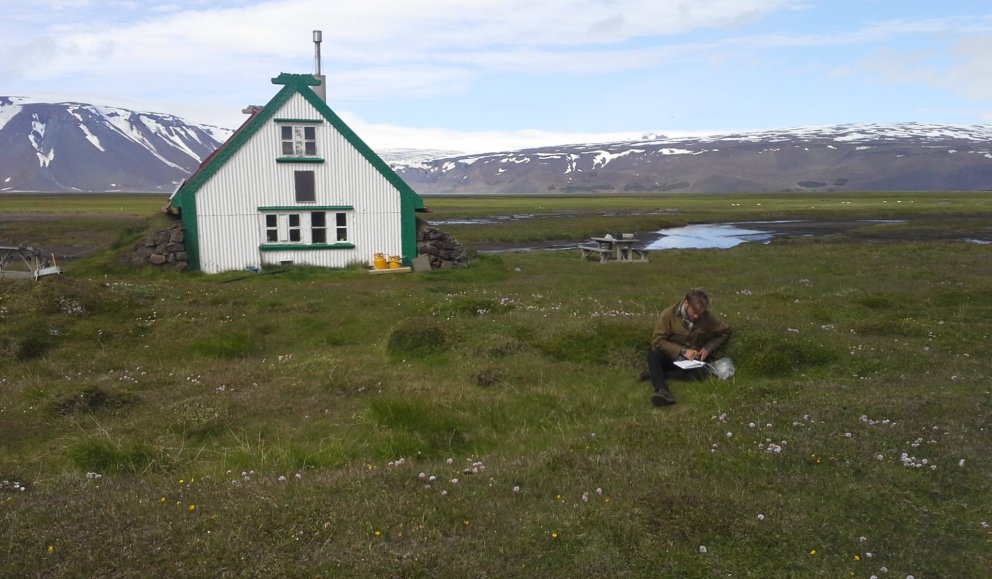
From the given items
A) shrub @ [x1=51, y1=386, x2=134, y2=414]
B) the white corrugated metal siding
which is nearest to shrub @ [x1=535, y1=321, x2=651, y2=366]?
shrub @ [x1=51, y1=386, x2=134, y2=414]

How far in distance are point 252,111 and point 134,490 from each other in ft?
113

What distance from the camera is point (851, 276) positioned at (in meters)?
33.4

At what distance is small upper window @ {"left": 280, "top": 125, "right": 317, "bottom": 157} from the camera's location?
35.3 meters

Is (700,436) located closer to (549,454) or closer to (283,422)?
(549,454)

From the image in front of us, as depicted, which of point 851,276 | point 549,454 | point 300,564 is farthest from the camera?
point 851,276

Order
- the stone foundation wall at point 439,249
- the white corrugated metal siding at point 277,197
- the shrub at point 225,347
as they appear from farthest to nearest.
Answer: the stone foundation wall at point 439,249 → the white corrugated metal siding at point 277,197 → the shrub at point 225,347

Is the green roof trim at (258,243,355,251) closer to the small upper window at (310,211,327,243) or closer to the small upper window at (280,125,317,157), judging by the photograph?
the small upper window at (310,211,327,243)

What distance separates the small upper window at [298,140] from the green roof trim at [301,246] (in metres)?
4.47

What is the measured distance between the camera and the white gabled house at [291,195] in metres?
34.5

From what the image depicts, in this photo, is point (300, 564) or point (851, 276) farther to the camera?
point (851, 276)

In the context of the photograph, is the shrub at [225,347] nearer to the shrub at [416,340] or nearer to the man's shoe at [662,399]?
the shrub at [416,340]

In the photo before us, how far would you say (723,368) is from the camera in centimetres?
1401

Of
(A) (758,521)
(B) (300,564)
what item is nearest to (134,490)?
(B) (300,564)

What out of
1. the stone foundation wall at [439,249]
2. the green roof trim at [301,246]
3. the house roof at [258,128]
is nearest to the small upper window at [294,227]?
the green roof trim at [301,246]
